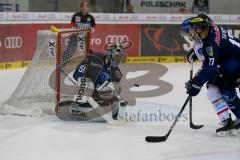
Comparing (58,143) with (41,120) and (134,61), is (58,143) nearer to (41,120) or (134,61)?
(41,120)

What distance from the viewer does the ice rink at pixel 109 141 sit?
12.7 feet

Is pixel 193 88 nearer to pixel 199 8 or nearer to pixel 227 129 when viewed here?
pixel 227 129

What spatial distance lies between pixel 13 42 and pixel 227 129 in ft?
16.9

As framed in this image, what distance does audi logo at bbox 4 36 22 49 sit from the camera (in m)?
8.81

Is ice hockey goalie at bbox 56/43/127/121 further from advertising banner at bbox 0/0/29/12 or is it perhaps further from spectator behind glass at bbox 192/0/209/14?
spectator behind glass at bbox 192/0/209/14

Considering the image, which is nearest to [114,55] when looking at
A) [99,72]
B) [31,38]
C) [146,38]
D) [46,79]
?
[99,72]

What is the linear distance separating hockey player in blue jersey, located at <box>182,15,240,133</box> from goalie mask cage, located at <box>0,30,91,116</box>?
4.32 ft

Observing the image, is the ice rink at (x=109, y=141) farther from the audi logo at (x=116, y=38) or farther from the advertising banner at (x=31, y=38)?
the audi logo at (x=116, y=38)

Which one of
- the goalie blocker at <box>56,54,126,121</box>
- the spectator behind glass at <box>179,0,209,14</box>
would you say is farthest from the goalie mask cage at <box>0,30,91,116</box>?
the spectator behind glass at <box>179,0,209,14</box>

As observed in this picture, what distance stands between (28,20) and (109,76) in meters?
4.39

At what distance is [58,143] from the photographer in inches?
166

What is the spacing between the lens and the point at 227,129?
14.9 ft

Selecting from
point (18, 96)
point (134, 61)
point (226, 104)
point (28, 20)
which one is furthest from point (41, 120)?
point (134, 61)

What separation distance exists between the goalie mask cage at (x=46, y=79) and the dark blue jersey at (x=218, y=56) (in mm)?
1399
